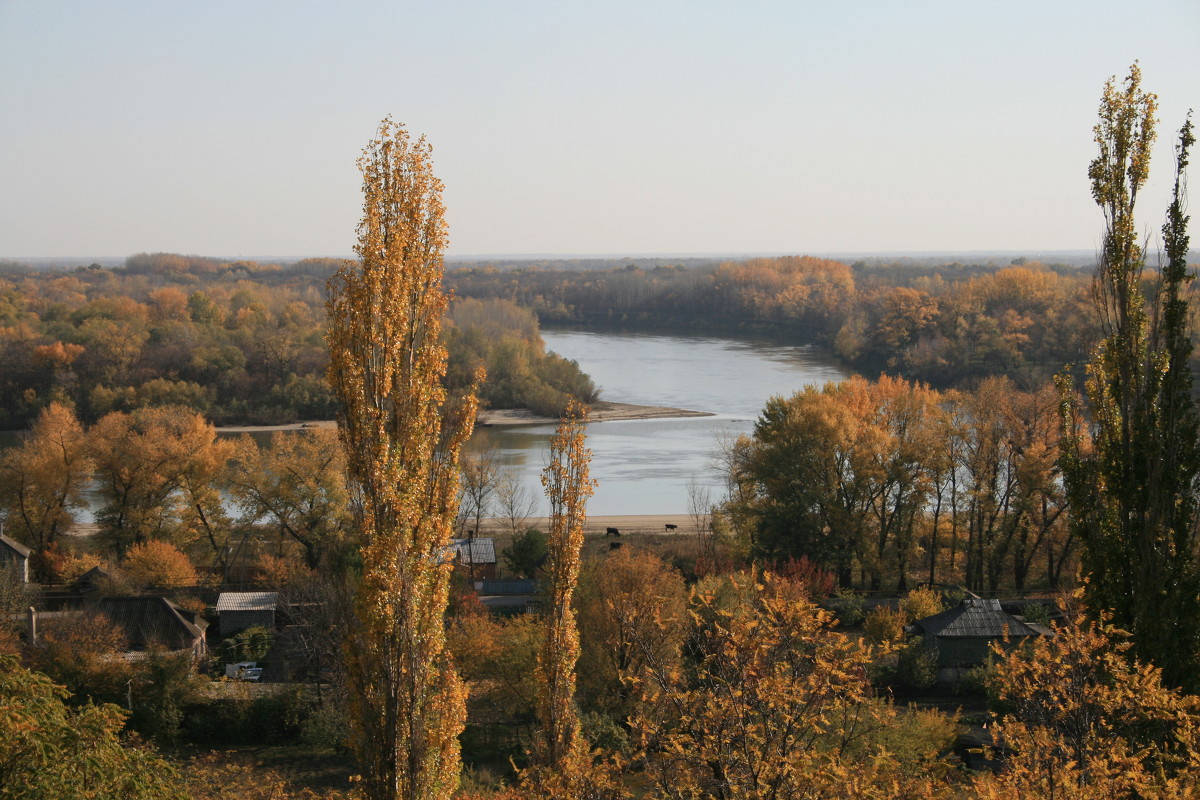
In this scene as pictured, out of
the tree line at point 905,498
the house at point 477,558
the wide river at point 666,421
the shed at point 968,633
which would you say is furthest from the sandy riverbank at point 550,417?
the shed at point 968,633

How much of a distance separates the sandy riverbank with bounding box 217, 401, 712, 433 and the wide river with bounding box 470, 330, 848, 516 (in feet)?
2.28

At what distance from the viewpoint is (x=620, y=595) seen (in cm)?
1480

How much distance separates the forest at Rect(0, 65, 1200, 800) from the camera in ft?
20.1

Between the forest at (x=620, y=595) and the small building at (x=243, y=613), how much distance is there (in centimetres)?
17

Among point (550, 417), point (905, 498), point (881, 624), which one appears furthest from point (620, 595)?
point (550, 417)

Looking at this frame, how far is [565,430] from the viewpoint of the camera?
27.2ft

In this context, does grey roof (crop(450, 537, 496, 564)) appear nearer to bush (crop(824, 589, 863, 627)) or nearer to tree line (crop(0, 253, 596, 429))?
bush (crop(824, 589, 863, 627))

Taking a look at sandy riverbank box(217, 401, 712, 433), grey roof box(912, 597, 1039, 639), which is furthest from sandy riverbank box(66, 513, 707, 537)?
sandy riverbank box(217, 401, 712, 433)

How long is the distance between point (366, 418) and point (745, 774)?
2856mm

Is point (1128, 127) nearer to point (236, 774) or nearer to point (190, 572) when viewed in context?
point (236, 774)

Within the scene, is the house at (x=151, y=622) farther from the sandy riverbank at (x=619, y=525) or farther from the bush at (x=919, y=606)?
the bush at (x=919, y=606)

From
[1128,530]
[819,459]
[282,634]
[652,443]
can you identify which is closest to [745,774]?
[1128,530]

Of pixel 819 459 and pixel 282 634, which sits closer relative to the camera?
pixel 282 634

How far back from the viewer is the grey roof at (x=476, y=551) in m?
22.6
